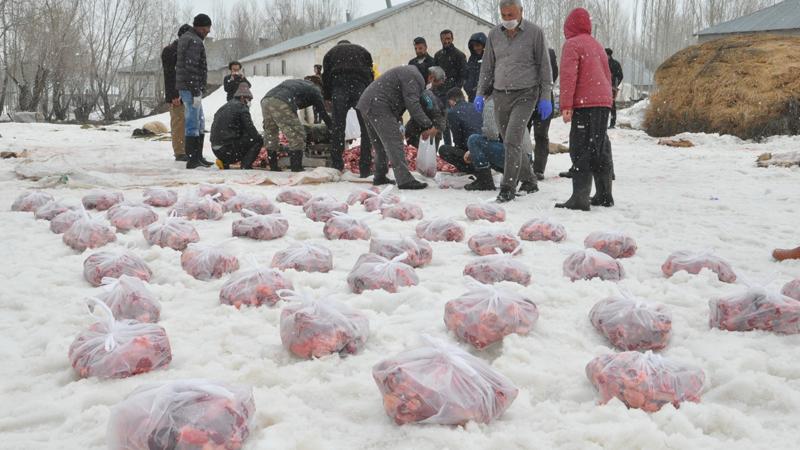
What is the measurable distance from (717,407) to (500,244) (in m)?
1.93

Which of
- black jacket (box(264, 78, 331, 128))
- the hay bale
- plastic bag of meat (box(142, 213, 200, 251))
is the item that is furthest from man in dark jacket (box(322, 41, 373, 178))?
the hay bale

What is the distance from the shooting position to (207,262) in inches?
120

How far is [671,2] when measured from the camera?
3653cm

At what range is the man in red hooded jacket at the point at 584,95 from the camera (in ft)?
15.6

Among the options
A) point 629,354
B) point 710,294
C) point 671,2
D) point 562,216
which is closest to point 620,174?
point 562,216

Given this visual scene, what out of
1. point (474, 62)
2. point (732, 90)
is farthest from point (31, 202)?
point (732, 90)

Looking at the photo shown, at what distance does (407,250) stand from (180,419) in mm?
1919

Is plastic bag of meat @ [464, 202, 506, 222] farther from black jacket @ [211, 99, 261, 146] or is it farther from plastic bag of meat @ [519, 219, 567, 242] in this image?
black jacket @ [211, 99, 261, 146]

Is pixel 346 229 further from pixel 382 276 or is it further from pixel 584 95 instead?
pixel 584 95

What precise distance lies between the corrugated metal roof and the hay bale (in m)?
10.8

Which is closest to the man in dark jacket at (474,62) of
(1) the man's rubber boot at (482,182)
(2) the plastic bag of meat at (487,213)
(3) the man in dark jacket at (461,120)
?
(3) the man in dark jacket at (461,120)

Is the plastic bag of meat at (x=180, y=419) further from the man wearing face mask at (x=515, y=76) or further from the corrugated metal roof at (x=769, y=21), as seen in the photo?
the corrugated metal roof at (x=769, y=21)

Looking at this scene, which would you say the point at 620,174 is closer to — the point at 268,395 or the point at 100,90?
the point at 268,395

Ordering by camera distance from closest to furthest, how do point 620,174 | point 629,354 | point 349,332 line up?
1. point 629,354
2. point 349,332
3. point 620,174
